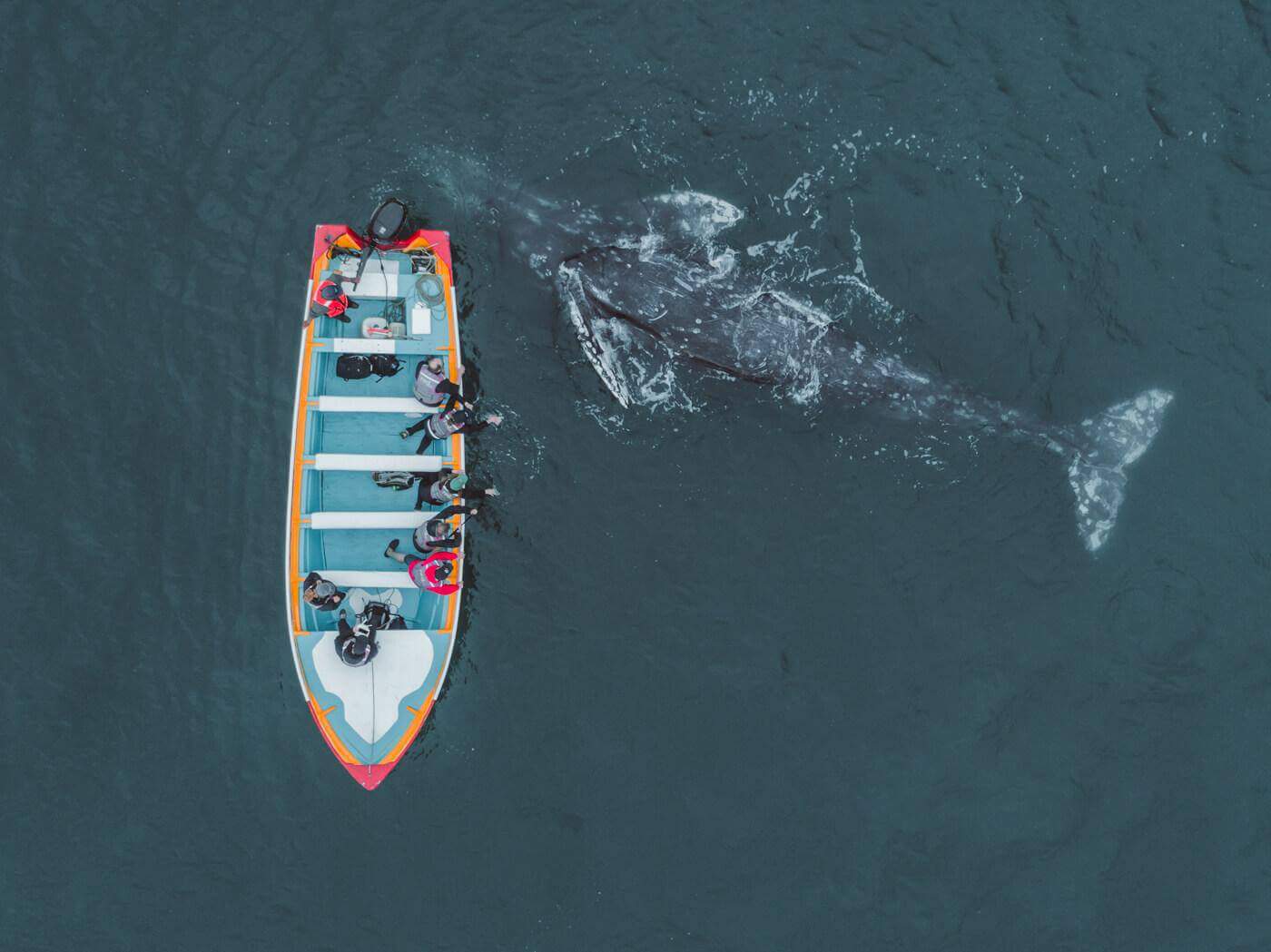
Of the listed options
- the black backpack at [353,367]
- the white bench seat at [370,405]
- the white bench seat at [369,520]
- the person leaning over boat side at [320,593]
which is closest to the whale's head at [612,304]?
the white bench seat at [370,405]

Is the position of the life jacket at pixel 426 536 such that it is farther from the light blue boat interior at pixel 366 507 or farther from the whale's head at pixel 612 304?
the whale's head at pixel 612 304

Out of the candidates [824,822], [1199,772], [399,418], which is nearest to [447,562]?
[399,418]

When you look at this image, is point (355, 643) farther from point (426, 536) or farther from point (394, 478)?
point (394, 478)

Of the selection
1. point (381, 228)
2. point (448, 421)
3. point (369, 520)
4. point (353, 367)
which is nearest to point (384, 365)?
point (353, 367)

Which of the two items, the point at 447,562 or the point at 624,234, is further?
the point at 624,234

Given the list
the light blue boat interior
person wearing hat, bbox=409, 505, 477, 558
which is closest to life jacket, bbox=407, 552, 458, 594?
person wearing hat, bbox=409, 505, 477, 558

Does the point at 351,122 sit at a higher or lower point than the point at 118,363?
higher

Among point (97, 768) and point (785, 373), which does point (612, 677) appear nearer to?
point (785, 373)
